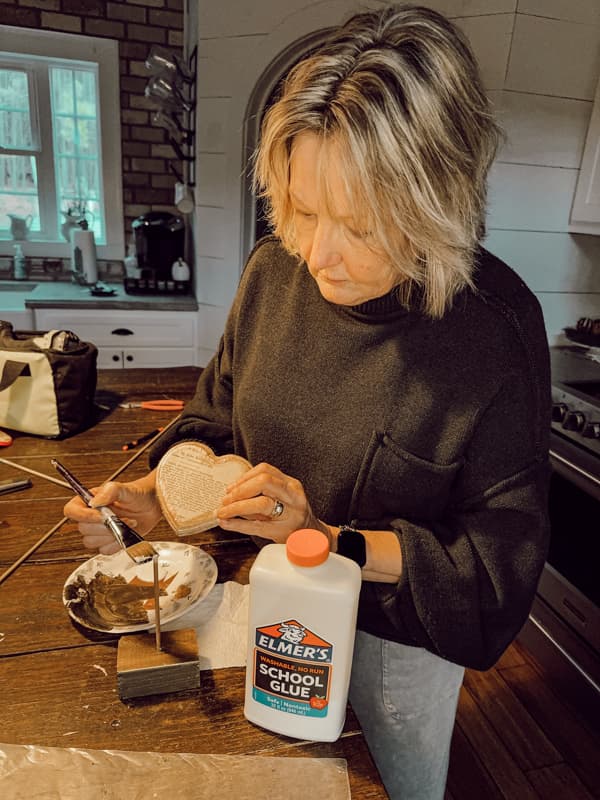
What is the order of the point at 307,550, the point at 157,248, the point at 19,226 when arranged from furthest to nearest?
the point at 19,226 → the point at 157,248 → the point at 307,550

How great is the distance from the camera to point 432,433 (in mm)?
775

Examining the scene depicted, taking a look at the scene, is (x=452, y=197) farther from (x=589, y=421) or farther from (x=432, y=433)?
(x=589, y=421)

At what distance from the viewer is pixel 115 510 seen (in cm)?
86

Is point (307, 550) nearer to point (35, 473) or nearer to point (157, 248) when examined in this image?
point (35, 473)

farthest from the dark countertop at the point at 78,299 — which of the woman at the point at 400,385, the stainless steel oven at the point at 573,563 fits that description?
the woman at the point at 400,385

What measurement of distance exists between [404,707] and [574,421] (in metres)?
1.20

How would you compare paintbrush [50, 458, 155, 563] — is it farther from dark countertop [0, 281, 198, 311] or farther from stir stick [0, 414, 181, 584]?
dark countertop [0, 281, 198, 311]

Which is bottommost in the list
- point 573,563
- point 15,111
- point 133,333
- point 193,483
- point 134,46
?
point 573,563

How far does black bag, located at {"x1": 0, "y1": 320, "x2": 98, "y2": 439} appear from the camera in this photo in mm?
1359

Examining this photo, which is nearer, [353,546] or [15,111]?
[353,546]

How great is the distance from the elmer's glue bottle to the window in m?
3.21

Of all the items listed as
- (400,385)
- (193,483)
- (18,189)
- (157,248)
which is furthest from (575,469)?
(18,189)

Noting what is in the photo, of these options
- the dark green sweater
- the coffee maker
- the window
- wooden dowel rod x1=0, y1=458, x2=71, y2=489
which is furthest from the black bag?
the window

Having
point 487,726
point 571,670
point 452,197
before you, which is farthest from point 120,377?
point 571,670
